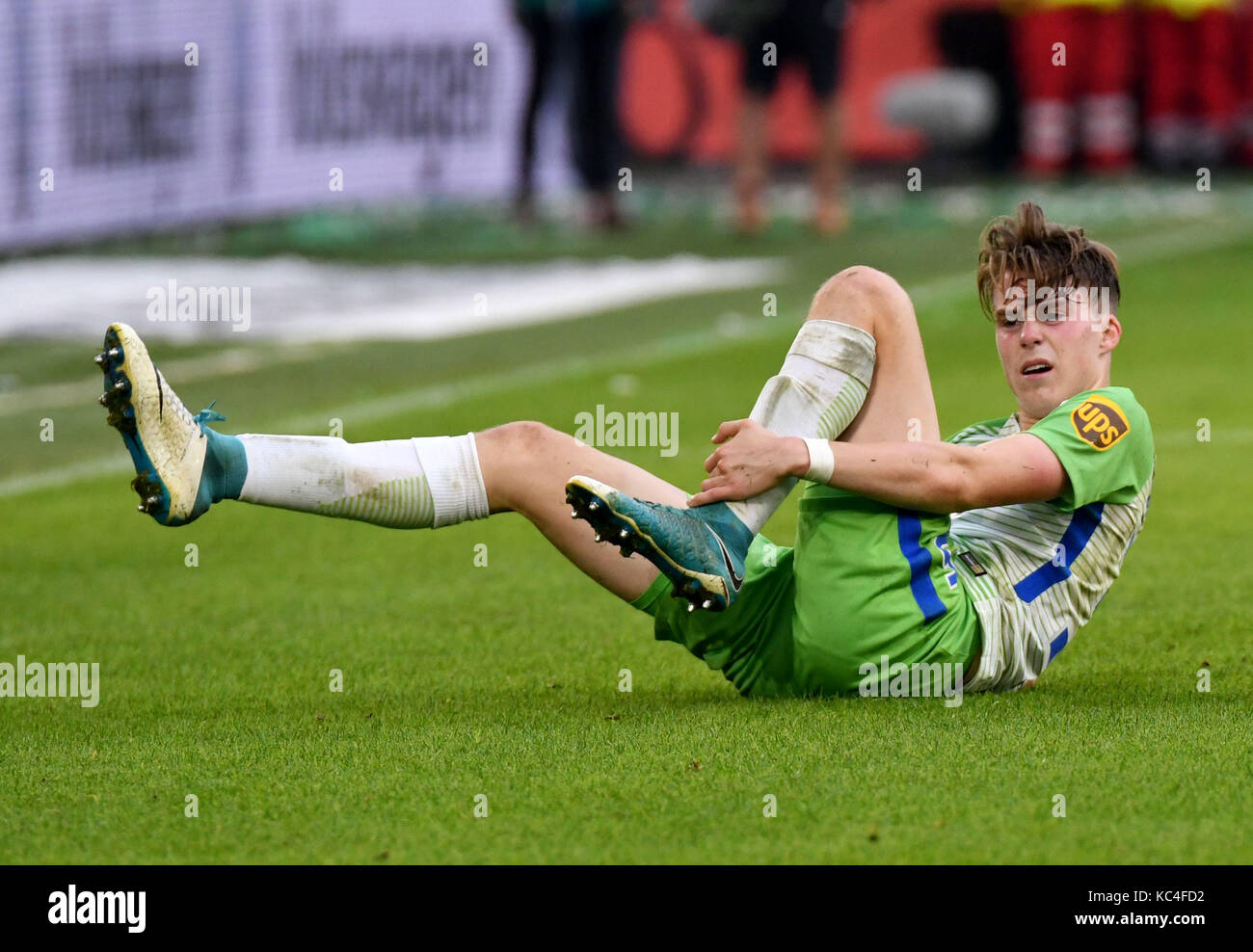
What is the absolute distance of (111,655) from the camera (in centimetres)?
561

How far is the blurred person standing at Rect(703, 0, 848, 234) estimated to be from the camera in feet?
55.0

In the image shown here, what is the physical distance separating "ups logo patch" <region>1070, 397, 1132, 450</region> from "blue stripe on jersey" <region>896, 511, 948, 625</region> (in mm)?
383

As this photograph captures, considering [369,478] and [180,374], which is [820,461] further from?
[180,374]

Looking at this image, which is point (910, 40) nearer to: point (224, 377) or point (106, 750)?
point (224, 377)

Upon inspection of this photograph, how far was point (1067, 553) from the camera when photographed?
4469mm

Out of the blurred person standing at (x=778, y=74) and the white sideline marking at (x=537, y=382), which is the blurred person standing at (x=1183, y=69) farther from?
the white sideline marking at (x=537, y=382)

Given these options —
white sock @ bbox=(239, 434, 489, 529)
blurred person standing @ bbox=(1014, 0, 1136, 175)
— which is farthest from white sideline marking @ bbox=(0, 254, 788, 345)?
white sock @ bbox=(239, 434, 489, 529)

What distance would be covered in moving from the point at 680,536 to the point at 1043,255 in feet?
3.35

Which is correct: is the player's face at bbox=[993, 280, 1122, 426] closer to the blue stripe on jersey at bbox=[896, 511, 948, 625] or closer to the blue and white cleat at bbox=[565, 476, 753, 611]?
the blue stripe on jersey at bbox=[896, 511, 948, 625]

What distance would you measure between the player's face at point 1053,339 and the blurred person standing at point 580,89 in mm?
12713

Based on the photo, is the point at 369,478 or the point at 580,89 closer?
the point at 369,478

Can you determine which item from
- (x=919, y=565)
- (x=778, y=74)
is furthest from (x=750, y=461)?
(x=778, y=74)

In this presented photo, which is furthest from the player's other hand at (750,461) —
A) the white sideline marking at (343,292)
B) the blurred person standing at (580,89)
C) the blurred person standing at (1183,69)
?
the blurred person standing at (1183,69)
